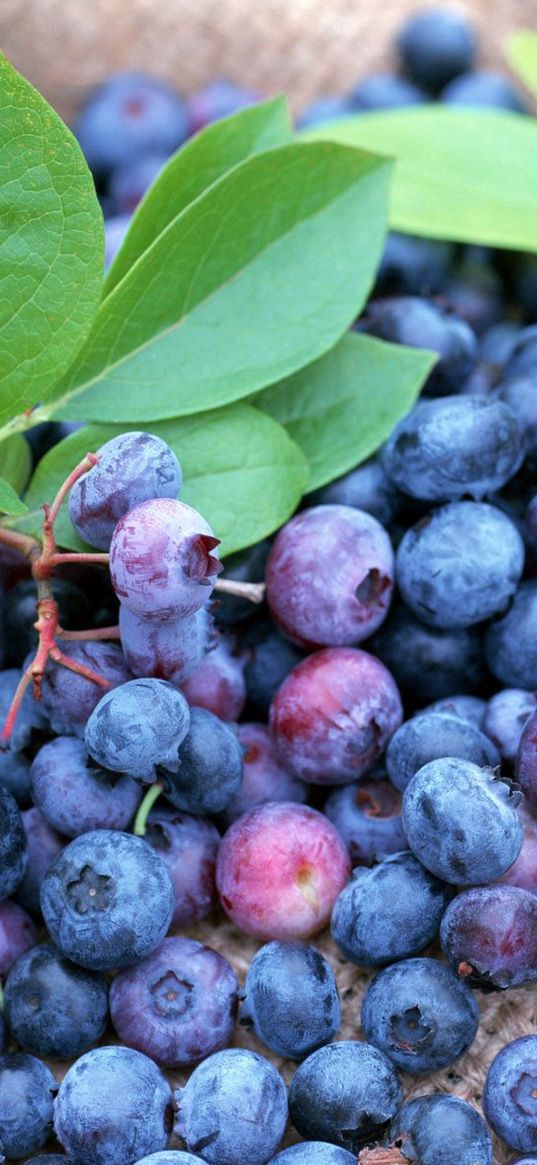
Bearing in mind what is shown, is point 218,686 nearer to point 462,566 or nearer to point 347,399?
point 462,566

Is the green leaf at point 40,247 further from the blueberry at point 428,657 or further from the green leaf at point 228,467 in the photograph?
the blueberry at point 428,657

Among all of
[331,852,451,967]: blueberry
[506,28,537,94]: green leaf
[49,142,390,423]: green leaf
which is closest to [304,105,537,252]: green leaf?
[506,28,537,94]: green leaf

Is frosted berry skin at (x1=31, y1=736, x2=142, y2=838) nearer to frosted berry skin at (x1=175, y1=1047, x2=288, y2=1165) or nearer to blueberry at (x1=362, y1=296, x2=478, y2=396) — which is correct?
frosted berry skin at (x1=175, y1=1047, x2=288, y2=1165)

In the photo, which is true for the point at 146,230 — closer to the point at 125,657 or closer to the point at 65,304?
the point at 65,304

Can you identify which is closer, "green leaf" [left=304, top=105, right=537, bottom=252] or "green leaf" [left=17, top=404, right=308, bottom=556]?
"green leaf" [left=17, top=404, right=308, bottom=556]

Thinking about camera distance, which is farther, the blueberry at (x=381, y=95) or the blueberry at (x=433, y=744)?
the blueberry at (x=381, y=95)

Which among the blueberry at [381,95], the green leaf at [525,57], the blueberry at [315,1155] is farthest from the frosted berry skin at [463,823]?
the blueberry at [381,95]

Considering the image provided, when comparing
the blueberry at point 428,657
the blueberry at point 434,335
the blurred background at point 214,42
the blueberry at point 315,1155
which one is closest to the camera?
the blueberry at point 315,1155
